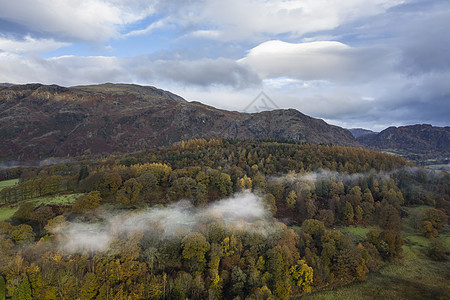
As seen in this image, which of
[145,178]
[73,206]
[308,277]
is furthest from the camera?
[145,178]

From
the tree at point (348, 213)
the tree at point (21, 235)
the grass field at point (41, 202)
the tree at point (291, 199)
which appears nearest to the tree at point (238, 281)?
the tree at point (291, 199)

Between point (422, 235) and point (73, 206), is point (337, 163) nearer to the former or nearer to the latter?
point (422, 235)

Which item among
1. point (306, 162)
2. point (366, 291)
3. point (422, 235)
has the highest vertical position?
point (306, 162)

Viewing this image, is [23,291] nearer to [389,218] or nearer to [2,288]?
[2,288]

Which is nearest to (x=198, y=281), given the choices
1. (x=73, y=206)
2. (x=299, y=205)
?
(x=73, y=206)

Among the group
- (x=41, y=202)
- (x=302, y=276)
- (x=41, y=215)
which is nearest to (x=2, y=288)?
(x=41, y=215)

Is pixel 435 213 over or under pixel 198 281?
over

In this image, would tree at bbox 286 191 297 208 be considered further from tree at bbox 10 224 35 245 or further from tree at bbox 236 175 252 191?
tree at bbox 10 224 35 245
